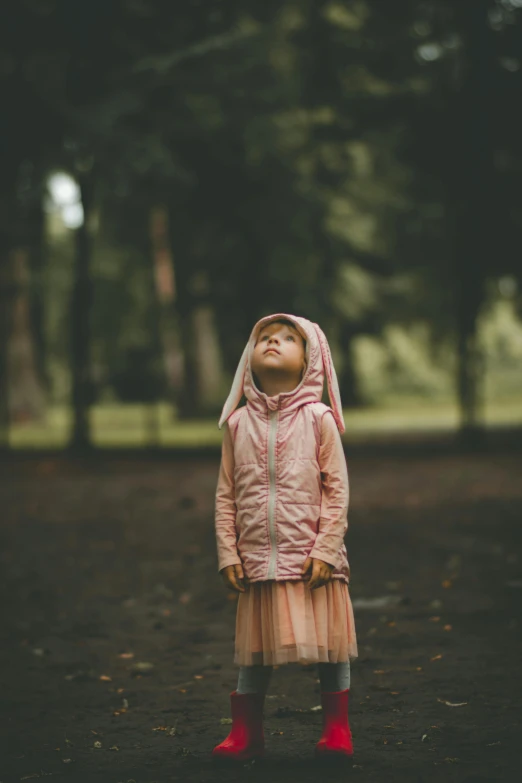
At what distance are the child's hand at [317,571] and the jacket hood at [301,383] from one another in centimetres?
60

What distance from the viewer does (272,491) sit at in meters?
4.67

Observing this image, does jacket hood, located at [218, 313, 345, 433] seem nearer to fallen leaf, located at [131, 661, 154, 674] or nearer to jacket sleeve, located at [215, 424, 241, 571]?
jacket sleeve, located at [215, 424, 241, 571]

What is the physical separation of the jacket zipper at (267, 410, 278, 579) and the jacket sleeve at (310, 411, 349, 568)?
150mm

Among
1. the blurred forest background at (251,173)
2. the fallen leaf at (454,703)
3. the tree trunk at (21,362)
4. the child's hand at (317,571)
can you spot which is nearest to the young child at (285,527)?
the child's hand at (317,571)

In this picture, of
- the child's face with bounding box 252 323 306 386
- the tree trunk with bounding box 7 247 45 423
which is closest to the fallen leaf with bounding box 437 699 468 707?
the child's face with bounding box 252 323 306 386

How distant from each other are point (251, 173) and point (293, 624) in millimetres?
18563

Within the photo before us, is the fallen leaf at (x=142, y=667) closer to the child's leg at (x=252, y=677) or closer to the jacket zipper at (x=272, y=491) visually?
the child's leg at (x=252, y=677)

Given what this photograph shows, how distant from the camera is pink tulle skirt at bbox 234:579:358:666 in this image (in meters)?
4.53

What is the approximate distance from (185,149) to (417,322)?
1807 centimetres

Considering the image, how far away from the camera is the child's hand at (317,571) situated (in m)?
4.54

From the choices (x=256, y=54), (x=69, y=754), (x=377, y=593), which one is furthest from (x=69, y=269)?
(x=69, y=754)

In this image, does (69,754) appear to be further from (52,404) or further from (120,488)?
(52,404)

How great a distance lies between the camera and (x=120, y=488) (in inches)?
652

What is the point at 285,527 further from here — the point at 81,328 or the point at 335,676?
the point at 81,328
